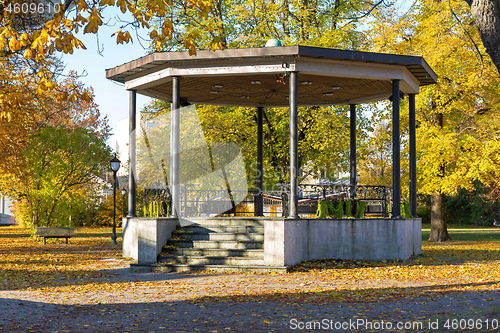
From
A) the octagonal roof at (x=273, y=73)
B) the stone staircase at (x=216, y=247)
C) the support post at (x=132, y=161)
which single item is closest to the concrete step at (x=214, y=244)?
the stone staircase at (x=216, y=247)

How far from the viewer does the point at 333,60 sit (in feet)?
46.6

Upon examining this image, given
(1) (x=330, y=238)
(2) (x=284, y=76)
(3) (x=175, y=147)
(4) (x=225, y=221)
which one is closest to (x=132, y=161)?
(3) (x=175, y=147)

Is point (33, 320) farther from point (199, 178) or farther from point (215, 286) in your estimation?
point (199, 178)

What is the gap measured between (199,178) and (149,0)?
751 inches

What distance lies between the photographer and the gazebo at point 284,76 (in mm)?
13836

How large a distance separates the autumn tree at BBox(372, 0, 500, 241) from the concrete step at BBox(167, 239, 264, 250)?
12.3 metres

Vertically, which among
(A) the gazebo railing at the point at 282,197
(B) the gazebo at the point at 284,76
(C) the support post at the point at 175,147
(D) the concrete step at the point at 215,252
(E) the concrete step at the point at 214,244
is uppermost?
(B) the gazebo at the point at 284,76

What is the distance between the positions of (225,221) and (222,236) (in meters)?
0.75

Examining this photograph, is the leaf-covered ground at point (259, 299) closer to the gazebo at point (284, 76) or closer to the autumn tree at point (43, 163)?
the gazebo at point (284, 76)

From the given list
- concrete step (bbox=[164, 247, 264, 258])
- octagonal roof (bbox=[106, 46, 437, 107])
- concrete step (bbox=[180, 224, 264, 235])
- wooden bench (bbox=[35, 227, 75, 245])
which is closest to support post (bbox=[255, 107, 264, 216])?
octagonal roof (bbox=[106, 46, 437, 107])

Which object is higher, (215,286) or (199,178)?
(199,178)

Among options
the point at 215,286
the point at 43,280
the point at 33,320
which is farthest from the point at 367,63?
the point at 33,320

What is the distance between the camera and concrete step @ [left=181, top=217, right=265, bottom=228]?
584 inches

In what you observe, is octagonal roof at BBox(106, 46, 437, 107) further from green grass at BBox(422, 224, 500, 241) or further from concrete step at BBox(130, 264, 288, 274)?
green grass at BBox(422, 224, 500, 241)
